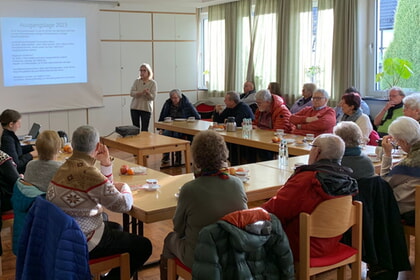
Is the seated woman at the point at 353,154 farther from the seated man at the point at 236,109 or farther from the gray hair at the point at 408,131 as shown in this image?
the seated man at the point at 236,109

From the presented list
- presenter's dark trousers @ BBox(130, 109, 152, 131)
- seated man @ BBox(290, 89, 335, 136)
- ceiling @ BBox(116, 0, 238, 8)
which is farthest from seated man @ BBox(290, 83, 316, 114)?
ceiling @ BBox(116, 0, 238, 8)

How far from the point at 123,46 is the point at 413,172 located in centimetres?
727

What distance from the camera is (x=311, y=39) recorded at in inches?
329

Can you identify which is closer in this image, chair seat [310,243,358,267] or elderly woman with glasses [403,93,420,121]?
chair seat [310,243,358,267]

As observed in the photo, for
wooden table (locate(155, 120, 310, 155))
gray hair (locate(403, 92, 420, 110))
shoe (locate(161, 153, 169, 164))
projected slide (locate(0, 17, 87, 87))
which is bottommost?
shoe (locate(161, 153, 169, 164))

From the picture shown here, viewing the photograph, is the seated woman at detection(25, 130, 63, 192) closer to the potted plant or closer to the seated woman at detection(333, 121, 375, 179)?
the seated woman at detection(333, 121, 375, 179)

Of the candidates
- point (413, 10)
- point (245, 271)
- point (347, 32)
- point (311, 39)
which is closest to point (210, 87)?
point (311, 39)

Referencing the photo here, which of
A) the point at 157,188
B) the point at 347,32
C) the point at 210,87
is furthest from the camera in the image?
the point at 210,87

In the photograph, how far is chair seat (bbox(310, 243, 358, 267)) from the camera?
288 centimetres

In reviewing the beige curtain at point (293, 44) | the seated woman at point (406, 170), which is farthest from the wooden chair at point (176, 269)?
the beige curtain at point (293, 44)

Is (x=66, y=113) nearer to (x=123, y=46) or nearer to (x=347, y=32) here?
(x=123, y=46)

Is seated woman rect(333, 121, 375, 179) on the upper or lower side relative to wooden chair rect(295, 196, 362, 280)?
upper

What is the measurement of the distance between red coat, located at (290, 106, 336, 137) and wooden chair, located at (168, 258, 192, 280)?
10.7 feet

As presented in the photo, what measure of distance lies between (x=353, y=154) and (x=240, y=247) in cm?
134
